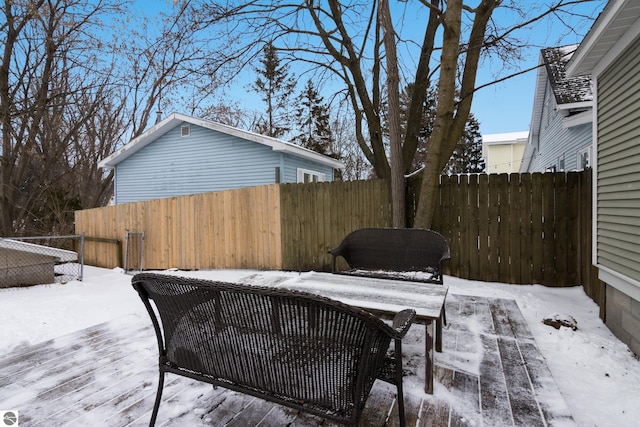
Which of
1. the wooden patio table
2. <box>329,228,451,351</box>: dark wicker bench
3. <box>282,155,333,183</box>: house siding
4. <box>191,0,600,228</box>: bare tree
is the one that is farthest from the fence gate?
the wooden patio table

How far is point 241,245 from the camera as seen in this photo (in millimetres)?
7023

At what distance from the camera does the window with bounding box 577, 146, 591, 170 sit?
7.28 metres

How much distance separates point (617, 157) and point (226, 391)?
12.8 feet

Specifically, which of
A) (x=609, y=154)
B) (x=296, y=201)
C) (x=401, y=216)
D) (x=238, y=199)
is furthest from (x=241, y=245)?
(x=609, y=154)

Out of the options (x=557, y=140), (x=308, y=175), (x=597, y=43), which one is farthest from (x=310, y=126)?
(x=597, y=43)

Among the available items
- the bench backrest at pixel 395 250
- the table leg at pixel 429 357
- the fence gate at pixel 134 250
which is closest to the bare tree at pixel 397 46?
the bench backrest at pixel 395 250

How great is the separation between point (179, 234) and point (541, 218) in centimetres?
680

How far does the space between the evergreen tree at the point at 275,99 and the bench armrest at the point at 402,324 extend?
20.2 meters

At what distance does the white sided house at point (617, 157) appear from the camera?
289 cm

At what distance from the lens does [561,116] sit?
8703 millimetres

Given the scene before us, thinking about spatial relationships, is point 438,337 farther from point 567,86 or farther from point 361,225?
point 567,86

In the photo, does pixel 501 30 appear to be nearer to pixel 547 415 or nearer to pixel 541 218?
pixel 541 218

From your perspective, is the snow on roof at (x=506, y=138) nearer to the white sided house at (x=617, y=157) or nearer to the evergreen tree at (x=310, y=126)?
the evergreen tree at (x=310, y=126)

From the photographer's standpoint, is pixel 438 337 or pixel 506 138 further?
pixel 506 138
